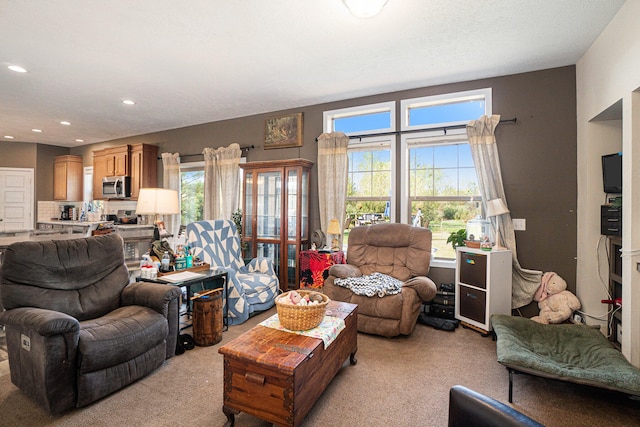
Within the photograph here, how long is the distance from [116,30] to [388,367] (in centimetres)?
355

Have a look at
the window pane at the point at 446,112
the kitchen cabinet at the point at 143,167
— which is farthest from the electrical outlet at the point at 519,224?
the kitchen cabinet at the point at 143,167

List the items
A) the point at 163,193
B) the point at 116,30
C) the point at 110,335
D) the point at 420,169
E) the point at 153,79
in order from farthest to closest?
the point at 420,169 → the point at 153,79 → the point at 163,193 → the point at 116,30 → the point at 110,335

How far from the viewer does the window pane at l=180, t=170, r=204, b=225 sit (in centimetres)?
567

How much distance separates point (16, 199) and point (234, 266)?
644 centimetres

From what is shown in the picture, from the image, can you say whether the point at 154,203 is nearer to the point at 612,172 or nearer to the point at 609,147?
the point at 612,172

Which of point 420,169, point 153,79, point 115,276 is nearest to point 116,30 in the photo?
point 153,79

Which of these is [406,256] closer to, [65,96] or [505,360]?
[505,360]

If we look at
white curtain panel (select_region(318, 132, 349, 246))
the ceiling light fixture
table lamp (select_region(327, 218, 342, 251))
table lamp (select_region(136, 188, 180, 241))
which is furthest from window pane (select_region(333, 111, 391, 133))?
table lamp (select_region(136, 188, 180, 241))

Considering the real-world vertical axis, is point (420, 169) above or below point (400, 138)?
below

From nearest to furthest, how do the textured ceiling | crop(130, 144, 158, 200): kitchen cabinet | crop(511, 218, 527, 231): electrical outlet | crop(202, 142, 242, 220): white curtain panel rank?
1. the textured ceiling
2. crop(511, 218, 527, 231): electrical outlet
3. crop(202, 142, 242, 220): white curtain panel
4. crop(130, 144, 158, 200): kitchen cabinet

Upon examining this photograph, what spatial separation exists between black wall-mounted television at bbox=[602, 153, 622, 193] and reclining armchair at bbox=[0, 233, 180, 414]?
3826 millimetres

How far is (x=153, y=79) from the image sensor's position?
357cm

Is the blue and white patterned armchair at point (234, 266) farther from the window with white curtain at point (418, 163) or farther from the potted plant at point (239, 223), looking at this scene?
the window with white curtain at point (418, 163)

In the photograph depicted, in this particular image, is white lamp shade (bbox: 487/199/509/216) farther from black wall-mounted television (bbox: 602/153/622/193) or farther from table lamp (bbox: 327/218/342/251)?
table lamp (bbox: 327/218/342/251)
